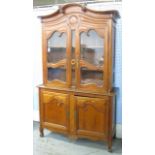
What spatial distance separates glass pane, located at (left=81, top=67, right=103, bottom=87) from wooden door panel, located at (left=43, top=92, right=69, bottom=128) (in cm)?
35

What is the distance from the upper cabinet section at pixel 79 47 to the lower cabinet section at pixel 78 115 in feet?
0.51

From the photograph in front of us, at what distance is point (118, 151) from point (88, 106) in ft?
2.38

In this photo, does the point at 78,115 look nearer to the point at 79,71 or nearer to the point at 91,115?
the point at 91,115

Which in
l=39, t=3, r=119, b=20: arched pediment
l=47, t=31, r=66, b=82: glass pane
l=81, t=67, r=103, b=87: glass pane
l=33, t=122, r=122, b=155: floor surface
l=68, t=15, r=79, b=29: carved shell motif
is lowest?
l=33, t=122, r=122, b=155: floor surface

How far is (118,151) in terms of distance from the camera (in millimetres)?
2738

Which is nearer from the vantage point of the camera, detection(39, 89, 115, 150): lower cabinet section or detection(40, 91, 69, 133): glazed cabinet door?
detection(39, 89, 115, 150): lower cabinet section

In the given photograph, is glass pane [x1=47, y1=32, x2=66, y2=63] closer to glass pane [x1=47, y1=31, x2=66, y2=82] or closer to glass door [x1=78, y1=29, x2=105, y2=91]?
glass pane [x1=47, y1=31, x2=66, y2=82]

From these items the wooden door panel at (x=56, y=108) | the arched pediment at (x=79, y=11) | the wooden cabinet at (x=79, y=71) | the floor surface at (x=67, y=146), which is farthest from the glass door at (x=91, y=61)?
the floor surface at (x=67, y=146)

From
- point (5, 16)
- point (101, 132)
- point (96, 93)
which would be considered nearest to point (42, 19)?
point (96, 93)

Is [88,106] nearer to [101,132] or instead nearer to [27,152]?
[101,132]

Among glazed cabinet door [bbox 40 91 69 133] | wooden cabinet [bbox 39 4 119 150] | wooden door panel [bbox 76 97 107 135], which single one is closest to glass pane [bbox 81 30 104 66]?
wooden cabinet [bbox 39 4 119 150]

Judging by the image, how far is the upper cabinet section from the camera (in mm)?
2588

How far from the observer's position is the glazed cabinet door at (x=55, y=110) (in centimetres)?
288

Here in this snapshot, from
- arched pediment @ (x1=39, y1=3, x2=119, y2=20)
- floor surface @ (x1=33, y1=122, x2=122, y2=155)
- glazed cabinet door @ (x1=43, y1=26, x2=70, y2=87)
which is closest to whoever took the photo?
arched pediment @ (x1=39, y1=3, x2=119, y2=20)
